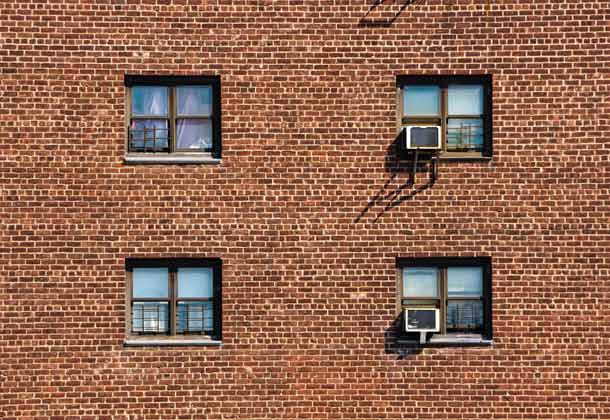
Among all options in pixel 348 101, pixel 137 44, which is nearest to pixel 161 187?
pixel 137 44

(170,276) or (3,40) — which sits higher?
(3,40)

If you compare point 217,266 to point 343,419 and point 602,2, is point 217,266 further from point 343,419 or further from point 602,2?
point 602,2

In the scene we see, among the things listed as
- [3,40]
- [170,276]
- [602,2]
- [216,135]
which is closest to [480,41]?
[602,2]

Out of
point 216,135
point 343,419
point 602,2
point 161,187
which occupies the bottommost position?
point 343,419

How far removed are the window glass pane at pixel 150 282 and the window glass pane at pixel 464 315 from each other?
4911mm

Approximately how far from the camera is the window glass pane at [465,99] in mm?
13453

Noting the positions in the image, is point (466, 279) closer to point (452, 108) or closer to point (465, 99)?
point (452, 108)

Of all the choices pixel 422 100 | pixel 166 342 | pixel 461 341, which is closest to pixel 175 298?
pixel 166 342

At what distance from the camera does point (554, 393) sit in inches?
514

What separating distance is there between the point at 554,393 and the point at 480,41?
612cm

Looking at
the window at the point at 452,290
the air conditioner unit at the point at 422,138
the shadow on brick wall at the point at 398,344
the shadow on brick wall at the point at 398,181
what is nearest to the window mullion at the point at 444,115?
the shadow on brick wall at the point at 398,181

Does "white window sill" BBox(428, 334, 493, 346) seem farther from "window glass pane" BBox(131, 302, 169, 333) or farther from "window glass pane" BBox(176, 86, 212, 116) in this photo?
"window glass pane" BBox(176, 86, 212, 116)

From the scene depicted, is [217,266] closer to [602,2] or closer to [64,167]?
[64,167]

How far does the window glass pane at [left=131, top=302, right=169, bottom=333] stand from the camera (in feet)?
43.3
